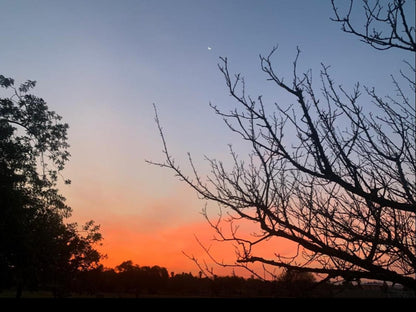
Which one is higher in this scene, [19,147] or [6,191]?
[19,147]

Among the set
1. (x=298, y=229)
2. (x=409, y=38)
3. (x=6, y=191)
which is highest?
(x=6, y=191)

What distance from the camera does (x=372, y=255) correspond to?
3926 mm

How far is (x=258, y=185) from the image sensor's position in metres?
4.35

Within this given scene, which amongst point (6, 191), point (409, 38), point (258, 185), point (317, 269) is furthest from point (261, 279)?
point (6, 191)

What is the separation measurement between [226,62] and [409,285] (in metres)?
3.24

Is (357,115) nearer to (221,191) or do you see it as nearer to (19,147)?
(221,191)

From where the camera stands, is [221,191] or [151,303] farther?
[221,191]

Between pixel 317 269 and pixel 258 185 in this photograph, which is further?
pixel 258 185

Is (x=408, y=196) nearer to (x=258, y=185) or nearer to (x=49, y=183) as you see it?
(x=258, y=185)

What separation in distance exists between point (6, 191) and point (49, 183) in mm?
2226

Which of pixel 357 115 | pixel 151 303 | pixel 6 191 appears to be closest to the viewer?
pixel 151 303

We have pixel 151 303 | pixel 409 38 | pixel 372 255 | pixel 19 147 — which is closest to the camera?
pixel 151 303

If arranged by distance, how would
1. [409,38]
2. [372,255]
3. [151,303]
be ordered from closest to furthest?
[151,303] → [409,38] → [372,255]

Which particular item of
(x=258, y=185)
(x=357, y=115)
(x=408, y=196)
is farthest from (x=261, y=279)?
(x=357, y=115)
